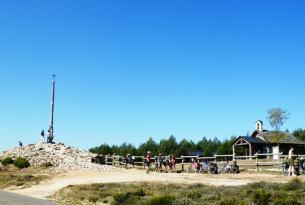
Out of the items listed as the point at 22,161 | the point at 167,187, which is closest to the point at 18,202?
the point at 167,187

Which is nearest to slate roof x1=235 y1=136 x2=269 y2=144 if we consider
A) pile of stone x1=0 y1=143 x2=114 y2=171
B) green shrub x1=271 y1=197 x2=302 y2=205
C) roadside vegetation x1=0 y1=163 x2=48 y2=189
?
pile of stone x1=0 y1=143 x2=114 y2=171

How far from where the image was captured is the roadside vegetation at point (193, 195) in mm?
20275

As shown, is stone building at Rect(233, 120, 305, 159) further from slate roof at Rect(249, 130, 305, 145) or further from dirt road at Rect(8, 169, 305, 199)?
dirt road at Rect(8, 169, 305, 199)

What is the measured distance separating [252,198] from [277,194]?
3.61 feet

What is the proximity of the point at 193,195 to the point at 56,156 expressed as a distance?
3637 cm

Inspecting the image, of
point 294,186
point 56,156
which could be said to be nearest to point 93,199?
point 294,186

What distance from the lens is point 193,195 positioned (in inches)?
899

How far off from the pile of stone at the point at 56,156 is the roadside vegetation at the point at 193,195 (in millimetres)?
20248

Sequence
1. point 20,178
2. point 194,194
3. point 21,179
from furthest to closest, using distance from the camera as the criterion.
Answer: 1. point 20,178
2. point 21,179
3. point 194,194

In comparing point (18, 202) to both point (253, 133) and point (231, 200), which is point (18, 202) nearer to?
point (231, 200)

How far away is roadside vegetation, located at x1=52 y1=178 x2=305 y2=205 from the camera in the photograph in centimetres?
2027

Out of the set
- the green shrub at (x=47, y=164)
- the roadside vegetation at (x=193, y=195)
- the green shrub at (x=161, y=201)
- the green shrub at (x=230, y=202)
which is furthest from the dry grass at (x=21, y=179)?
the green shrub at (x=230, y=202)

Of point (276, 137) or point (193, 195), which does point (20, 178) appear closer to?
point (193, 195)

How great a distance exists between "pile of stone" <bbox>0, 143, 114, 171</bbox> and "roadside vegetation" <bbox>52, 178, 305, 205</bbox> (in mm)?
20248
